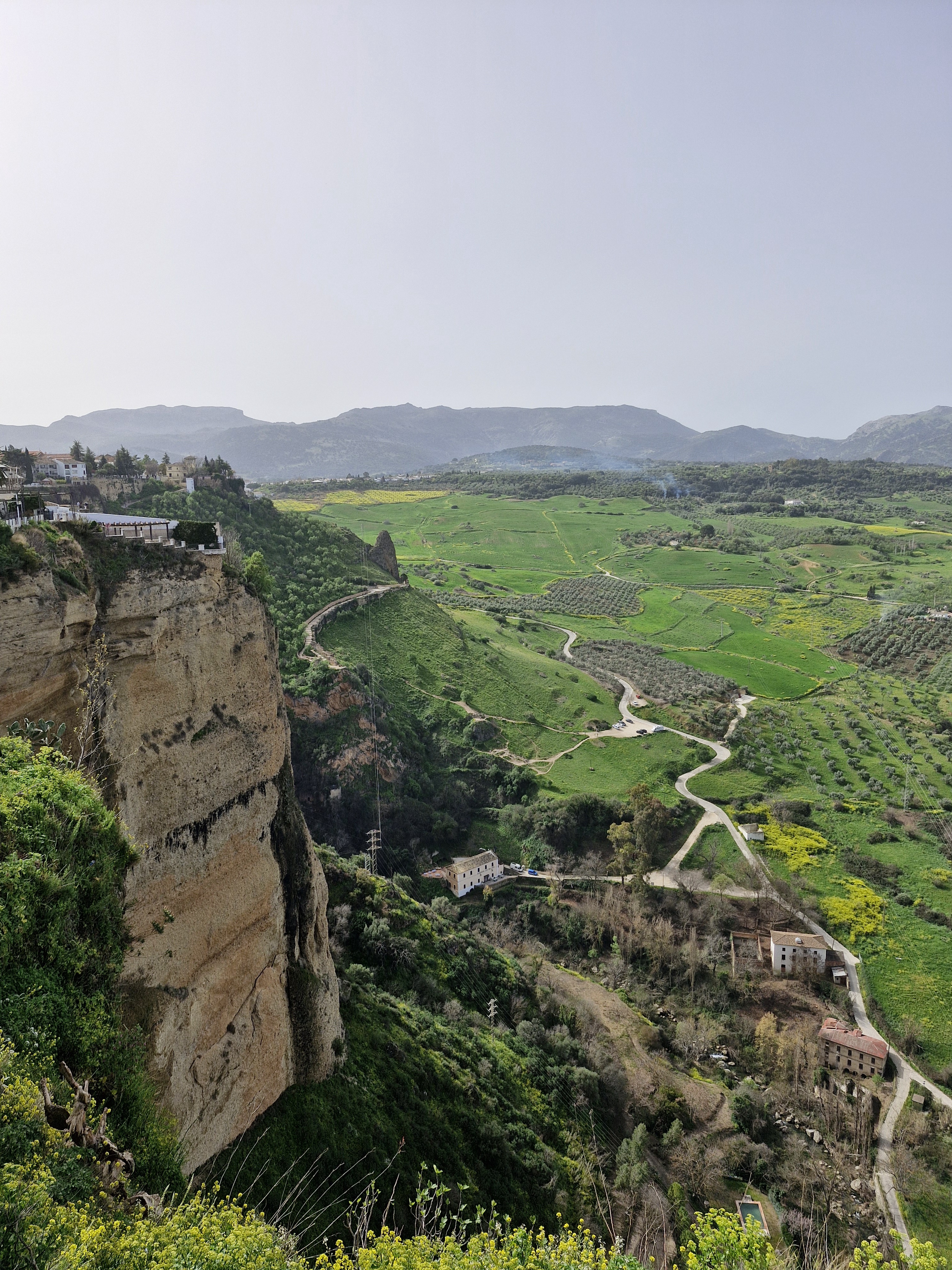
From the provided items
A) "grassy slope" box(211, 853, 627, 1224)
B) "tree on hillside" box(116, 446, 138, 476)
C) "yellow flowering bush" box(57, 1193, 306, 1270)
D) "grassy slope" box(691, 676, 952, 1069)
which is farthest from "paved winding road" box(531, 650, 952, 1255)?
"tree on hillside" box(116, 446, 138, 476)

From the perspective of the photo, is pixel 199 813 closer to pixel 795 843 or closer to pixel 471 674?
pixel 795 843

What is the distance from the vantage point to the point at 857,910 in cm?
4106

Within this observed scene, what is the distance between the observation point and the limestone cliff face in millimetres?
13305

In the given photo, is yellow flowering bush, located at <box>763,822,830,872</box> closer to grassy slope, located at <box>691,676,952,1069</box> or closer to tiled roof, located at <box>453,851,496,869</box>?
grassy slope, located at <box>691,676,952,1069</box>

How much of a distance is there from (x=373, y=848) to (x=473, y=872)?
673 centimetres

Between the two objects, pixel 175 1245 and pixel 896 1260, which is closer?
pixel 175 1245

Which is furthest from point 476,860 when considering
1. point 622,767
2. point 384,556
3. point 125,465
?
point 125,465

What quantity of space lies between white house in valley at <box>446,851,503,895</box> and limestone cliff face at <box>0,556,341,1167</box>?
79.3 feet

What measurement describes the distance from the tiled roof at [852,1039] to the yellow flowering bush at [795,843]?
11.4 m

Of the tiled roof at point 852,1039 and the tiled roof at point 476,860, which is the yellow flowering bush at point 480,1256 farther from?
the tiled roof at point 476,860

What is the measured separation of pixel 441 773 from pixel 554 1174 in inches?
1234

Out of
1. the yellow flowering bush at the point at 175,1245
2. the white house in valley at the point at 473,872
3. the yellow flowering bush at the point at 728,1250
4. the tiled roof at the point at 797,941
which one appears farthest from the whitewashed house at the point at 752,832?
the yellow flowering bush at the point at 175,1245

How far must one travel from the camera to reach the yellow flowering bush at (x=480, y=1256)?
877cm

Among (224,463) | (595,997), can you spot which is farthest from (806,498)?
(595,997)
